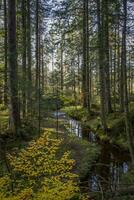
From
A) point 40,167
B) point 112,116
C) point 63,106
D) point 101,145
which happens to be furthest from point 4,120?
point 63,106

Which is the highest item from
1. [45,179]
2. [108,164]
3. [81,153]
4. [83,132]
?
[45,179]

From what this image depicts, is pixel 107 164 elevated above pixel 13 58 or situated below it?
below

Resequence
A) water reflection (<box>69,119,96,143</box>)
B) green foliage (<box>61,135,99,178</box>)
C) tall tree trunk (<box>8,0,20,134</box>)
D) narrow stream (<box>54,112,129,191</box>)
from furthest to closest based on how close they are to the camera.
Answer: water reflection (<box>69,119,96,143</box>) < tall tree trunk (<box>8,0,20,134</box>) < green foliage (<box>61,135,99,178</box>) < narrow stream (<box>54,112,129,191</box>)

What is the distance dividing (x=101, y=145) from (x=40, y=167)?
10815 mm

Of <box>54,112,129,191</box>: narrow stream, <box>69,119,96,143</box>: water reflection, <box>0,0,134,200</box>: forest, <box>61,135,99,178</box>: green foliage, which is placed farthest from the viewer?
<box>69,119,96,143</box>: water reflection

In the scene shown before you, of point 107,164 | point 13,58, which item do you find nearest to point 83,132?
point 107,164

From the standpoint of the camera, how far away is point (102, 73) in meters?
19.9

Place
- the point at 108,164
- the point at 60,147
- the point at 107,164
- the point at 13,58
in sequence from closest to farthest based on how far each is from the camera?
the point at 107,164, the point at 108,164, the point at 13,58, the point at 60,147

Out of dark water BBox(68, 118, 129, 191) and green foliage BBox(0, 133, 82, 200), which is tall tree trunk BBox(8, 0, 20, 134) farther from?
green foliage BBox(0, 133, 82, 200)

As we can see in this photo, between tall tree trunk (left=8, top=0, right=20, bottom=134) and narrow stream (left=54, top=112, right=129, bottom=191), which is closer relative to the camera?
narrow stream (left=54, top=112, right=129, bottom=191)

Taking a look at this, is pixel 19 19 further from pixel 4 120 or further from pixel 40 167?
pixel 40 167

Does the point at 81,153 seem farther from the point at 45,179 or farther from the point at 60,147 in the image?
the point at 45,179

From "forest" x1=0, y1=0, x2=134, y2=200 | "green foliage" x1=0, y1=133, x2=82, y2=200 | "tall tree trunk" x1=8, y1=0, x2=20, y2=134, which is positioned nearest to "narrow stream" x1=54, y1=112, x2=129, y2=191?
"forest" x1=0, y1=0, x2=134, y2=200

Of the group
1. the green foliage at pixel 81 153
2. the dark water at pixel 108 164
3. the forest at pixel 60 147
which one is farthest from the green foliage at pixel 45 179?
the green foliage at pixel 81 153
